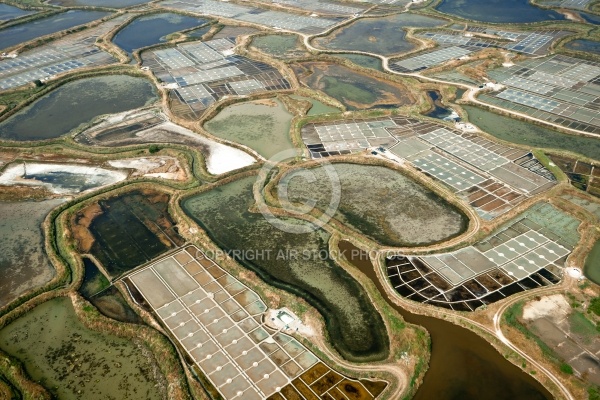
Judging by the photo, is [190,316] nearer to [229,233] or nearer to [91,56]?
[229,233]

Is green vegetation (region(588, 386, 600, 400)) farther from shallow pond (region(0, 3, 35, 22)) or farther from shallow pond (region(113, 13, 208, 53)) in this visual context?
shallow pond (region(0, 3, 35, 22))

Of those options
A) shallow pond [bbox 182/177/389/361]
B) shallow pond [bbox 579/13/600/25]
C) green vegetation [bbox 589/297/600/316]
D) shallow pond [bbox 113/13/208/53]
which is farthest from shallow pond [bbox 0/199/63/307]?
shallow pond [bbox 579/13/600/25]

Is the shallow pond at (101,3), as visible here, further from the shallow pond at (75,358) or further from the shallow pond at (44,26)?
the shallow pond at (75,358)

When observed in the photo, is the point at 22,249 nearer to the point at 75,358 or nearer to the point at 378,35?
the point at 75,358

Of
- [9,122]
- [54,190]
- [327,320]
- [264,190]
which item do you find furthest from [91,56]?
[327,320]

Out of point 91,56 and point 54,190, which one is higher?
point 91,56

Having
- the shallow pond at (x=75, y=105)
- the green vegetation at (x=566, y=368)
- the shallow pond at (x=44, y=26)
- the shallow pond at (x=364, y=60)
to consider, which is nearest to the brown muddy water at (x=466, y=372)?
the green vegetation at (x=566, y=368)
